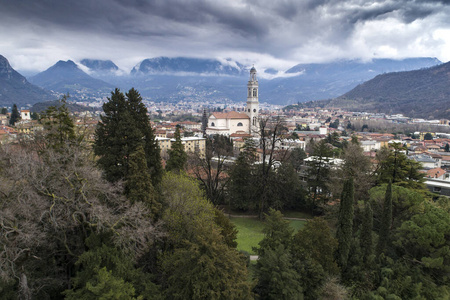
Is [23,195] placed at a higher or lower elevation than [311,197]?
higher

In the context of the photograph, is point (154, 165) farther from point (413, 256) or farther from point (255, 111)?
point (255, 111)

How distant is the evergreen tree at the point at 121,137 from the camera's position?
47.2 feet

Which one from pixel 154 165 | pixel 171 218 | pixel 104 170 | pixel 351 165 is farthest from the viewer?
pixel 351 165

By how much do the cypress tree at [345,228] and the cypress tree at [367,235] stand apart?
1.07 m

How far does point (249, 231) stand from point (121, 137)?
40.8 ft

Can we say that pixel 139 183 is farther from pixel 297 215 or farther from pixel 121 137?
pixel 297 215

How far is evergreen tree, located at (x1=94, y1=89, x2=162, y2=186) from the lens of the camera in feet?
47.2

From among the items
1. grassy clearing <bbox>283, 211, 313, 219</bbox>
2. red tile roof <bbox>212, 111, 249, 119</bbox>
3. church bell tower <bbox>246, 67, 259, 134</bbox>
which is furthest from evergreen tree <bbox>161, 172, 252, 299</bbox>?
red tile roof <bbox>212, 111, 249, 119</bbox>

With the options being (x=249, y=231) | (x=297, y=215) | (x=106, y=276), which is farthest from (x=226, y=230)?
(x=297, y=215)

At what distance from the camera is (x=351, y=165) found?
72.7ft

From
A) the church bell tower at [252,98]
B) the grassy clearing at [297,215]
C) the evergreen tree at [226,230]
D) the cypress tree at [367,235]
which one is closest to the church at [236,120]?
the church bell tower at [252,98]

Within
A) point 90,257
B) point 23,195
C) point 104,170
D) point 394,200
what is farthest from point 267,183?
point 23,195

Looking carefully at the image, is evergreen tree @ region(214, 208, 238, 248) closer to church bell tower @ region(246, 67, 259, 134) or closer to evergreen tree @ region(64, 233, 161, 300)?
evergreen tree @ region(64, 233, 161, 300)

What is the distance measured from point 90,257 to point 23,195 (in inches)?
135
